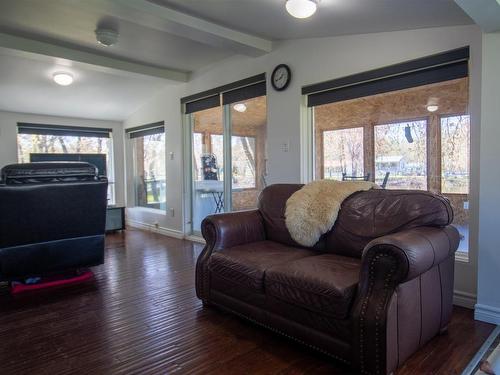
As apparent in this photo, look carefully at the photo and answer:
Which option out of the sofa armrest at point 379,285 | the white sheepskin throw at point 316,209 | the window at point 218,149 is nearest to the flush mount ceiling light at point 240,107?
the window at point 218,149

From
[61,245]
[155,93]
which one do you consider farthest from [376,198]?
[155,93]

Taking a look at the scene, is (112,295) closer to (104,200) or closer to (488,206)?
(104,200)

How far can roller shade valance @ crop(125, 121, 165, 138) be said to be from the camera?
569 centimetres

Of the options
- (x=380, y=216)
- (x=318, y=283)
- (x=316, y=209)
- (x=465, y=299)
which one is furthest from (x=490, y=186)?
(x=318, y=283)

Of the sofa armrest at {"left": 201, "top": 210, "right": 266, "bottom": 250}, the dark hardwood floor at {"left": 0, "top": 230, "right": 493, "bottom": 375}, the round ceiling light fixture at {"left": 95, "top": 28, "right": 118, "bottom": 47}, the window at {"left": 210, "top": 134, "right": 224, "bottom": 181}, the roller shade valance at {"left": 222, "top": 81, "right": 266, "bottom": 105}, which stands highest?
the round ceiling light fixture at {"left": 95, "top": 28, "right": 118, "bottom": 47}

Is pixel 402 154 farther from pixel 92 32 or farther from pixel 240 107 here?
pixel 92 32

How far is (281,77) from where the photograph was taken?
373 cm

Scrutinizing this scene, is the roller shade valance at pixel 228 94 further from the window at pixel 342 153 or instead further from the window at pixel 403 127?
the window at pixel 342 153

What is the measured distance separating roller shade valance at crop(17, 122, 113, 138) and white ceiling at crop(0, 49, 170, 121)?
224 millimetres

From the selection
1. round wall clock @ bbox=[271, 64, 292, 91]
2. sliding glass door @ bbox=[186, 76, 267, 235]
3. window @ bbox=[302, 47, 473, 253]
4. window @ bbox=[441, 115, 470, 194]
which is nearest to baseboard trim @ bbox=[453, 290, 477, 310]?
window @ bbox=[302, 47, 473, 253]

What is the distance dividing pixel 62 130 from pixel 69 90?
1.20 metres

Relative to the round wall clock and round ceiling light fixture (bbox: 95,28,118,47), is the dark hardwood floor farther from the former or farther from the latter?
round ceiling light fixture (bbox: 95,28,118,47)

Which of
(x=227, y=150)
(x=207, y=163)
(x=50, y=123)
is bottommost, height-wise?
(x=207, y=163)

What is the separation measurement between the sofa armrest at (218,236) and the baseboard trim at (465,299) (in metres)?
1.58
